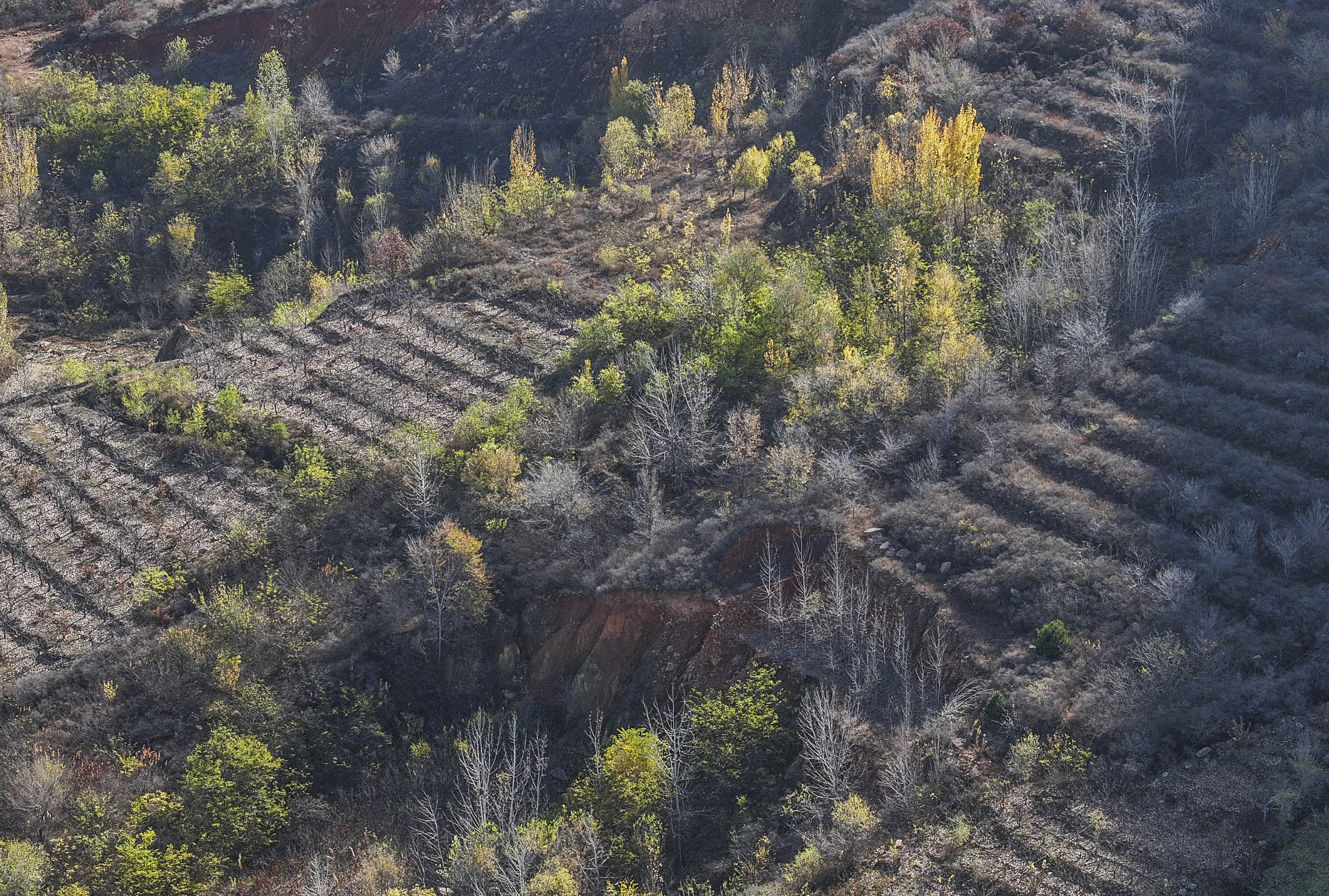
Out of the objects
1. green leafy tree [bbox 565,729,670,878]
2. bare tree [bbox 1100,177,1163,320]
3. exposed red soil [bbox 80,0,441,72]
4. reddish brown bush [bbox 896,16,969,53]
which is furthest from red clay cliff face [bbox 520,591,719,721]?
exposed red soil [bbox 80,0,441,72]

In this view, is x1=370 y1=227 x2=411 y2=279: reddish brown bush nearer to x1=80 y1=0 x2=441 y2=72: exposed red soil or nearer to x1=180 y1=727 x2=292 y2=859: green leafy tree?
x1=80 y1=0 x2=441 y2=72: exposed red soil

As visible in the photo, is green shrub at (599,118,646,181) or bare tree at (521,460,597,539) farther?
green shrub at (599,118,646,181)

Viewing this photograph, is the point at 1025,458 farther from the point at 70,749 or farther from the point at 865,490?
the point at 70,749

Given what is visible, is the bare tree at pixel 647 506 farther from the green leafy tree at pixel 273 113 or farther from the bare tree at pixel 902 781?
the green leafy tree at pixel 273 113

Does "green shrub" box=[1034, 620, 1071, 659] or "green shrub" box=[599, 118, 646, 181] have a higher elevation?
"green shrub" box=[599, 118, 646, 181]

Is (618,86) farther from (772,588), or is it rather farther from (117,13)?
(772,588)

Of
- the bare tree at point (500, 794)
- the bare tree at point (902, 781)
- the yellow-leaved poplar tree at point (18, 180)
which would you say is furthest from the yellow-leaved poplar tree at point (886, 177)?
the yellow-leaved poplar tree at point (18, 180)
